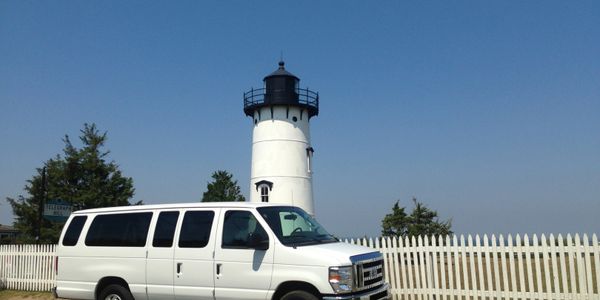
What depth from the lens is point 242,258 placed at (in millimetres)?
7422

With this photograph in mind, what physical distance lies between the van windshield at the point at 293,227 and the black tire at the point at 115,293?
2.74 meters

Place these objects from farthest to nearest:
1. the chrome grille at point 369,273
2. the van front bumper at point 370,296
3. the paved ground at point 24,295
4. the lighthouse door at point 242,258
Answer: the paved ground at point 24,295 → the lighthouse door at point 242,258 → the chrome grille at point 369,273 → the van front bumper at point 370,296

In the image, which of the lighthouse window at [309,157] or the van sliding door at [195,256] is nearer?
the van sliding door at [195,256]

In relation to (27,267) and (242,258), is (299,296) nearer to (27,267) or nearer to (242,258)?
(242,258)

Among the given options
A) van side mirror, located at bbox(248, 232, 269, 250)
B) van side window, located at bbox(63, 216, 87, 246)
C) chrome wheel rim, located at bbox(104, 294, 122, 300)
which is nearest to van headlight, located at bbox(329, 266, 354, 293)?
van side mirror, located at bbox(248, 232, 269, 250)

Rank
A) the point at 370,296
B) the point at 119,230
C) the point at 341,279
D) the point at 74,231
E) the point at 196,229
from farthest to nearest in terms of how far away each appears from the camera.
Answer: the point at 74,231
the point at 119,230
the point at 196,229
the point at 370,296
the point at 341,279

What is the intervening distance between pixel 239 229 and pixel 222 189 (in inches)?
918

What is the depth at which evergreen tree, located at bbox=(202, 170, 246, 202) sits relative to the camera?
30467 millimetres

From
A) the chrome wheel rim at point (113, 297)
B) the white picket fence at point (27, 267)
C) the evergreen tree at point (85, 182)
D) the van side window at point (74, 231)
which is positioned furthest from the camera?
the evergreen tree at point (85, 182)

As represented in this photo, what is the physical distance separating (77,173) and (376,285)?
21.2 meters

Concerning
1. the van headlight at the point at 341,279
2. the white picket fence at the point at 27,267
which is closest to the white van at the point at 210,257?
the van headlight at the point at 341,279

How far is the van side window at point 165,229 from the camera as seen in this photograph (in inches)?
321

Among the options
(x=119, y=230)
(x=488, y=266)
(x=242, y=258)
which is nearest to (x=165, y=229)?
(x=119, y=230)

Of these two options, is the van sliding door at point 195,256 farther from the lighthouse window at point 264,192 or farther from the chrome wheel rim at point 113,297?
the lighthouse window at point 264,192
